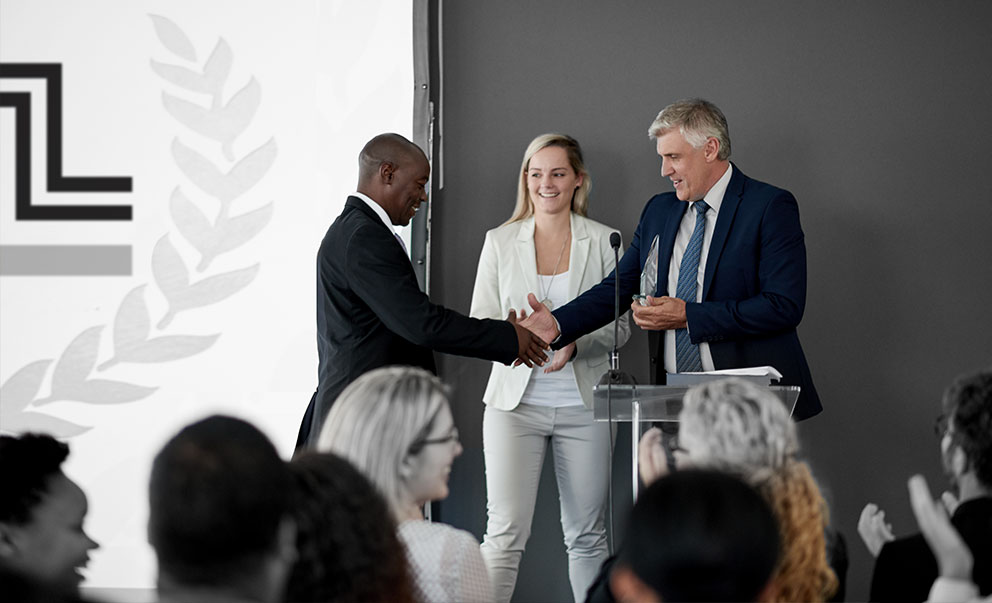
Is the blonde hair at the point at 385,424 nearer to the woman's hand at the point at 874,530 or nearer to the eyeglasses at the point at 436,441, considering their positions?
the eyeglasses at the point at 436,441

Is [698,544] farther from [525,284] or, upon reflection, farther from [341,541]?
[525,284]

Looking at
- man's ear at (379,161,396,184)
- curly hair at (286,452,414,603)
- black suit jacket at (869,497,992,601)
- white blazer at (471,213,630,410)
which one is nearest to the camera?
curly hair at (286,452,414,603)

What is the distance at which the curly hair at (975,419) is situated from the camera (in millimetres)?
1941

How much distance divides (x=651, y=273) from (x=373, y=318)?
38.8 inches

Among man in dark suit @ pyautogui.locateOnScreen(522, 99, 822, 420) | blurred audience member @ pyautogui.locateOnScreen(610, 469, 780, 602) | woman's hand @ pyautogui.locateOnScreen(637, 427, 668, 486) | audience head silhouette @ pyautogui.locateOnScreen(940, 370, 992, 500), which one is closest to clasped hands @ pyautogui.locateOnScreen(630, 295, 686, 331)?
man in dark suit @ pyautogui.locateOnScreen(522, 99, 822, 420)

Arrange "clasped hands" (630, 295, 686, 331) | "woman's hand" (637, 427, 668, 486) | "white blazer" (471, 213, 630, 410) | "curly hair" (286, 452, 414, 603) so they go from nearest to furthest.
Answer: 1. "curly hair" (286, 452, 414, 603)
2. "woman's hand" (637, 427, 668, 486)
3. "clasped hands" (630, 295, 686, 331)
4. "white blazer" (471, 213, 630, 410)

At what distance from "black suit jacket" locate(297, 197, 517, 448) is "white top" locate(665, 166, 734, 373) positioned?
0.56 meters

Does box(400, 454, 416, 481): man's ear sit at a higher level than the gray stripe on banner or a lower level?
lower

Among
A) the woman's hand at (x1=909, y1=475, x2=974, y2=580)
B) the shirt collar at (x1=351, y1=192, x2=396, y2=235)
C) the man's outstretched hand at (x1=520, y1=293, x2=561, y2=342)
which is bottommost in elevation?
the woman's hand at (x1=909, y1=475, x2=974, y2=580)

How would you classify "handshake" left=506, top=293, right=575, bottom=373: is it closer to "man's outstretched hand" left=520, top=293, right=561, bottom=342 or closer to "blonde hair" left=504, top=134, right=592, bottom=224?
"man's outstretched hand" left=520, top=293, right=561, bottom=342

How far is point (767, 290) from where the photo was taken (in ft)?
11.4

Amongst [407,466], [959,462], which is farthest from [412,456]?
[959,462]

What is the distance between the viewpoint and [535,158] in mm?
4062

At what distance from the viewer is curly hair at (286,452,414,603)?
140cm
